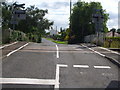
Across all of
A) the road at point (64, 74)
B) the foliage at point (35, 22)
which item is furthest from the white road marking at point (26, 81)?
the foliage at point (35, 22)


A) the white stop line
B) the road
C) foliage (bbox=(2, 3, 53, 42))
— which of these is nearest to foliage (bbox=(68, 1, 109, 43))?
foliage (bbox=(2, 3, 53, 42))

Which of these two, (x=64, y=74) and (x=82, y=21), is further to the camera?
(x=82, y=21)

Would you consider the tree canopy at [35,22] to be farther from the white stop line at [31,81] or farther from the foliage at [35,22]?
the white stop line at [31,81]

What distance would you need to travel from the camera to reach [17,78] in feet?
28.8

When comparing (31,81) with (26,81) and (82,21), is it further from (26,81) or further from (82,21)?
(82,21)

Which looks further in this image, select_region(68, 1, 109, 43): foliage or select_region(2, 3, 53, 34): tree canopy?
select_region(2, 3, 53, 34): tree canopy

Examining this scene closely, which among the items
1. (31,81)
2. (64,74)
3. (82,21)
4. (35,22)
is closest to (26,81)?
(31,81)

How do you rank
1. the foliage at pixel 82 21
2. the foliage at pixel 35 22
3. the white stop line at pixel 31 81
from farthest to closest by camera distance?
the foliage at pixel 35 22, the foliage at pixel 82 21, the white stop line at pixel 31 81

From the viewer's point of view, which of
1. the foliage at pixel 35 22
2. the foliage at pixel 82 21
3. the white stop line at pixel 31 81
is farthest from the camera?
the foliage at pixel 35 22


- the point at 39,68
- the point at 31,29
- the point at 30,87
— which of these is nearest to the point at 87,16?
the point at 31,29

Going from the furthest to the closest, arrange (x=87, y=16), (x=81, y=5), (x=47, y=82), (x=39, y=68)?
(x=81, y=5)
(x=87, y=16)
(x=39, y=68)
(x=47, y=82)

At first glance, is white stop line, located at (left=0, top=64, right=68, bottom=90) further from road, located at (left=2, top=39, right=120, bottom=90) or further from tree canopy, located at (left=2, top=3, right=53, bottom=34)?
tree canopy, located at (left=2, top=3, right=53, bottom=34)

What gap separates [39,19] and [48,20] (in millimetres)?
3508

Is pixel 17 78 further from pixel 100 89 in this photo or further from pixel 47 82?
pixel 100 89
